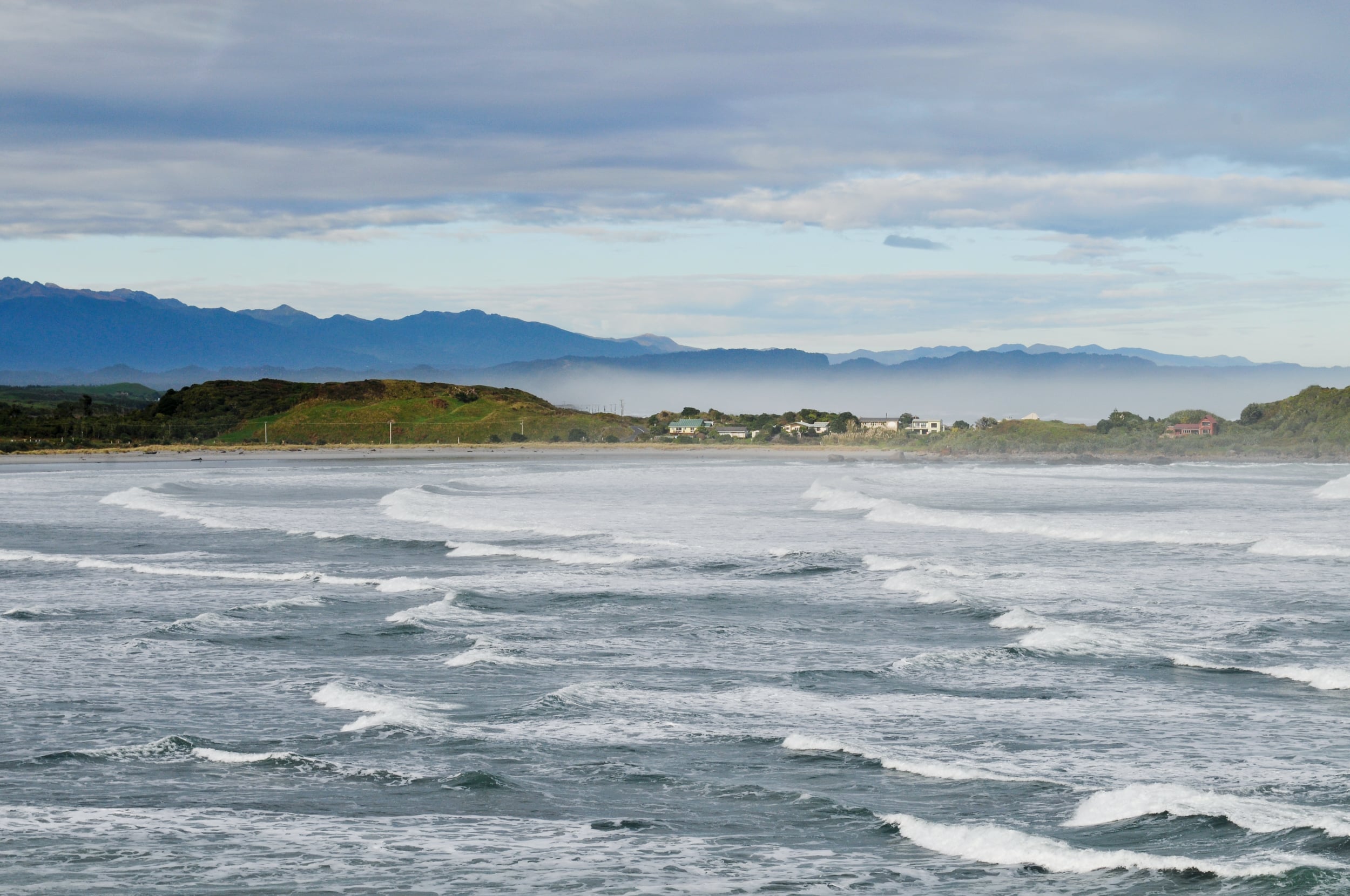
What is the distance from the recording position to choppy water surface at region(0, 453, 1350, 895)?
11.3m

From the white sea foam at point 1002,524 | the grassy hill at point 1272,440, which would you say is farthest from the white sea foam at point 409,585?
the grassy hill at point 1272,440

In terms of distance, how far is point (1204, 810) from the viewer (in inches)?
488

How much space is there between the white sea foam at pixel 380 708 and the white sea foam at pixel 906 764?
4485 millimetres

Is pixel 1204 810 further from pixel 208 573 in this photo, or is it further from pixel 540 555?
pixel 540 555

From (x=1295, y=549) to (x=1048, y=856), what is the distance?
98.9 ft

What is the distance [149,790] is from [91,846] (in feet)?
5.88

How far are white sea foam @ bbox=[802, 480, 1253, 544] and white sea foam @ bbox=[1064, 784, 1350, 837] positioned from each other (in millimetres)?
30471

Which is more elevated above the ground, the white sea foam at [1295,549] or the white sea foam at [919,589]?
the white sea foam at [1295,549]

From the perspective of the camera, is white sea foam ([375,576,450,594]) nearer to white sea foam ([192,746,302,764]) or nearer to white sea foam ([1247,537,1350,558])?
white sea foam ([192,746,302,764])

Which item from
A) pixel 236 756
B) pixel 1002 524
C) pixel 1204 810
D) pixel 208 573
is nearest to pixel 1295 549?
pixel 1002 524

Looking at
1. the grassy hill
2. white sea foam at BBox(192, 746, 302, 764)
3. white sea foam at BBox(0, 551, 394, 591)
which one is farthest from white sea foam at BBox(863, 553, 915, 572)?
the grassy hill

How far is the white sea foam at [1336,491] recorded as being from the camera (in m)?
65.9

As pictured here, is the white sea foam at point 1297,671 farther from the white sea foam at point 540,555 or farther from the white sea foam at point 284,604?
the white sea foam at point 540,555

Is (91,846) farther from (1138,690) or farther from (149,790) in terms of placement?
(1138,690)
